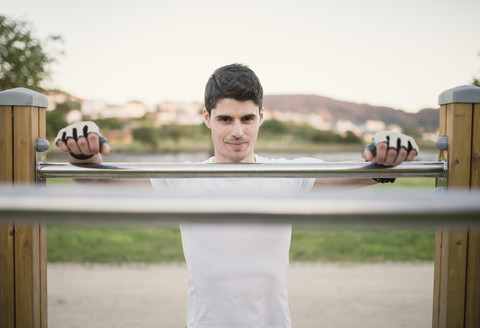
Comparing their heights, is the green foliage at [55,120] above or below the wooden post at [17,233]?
above

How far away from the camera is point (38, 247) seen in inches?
62.0

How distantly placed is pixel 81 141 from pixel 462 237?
127cm

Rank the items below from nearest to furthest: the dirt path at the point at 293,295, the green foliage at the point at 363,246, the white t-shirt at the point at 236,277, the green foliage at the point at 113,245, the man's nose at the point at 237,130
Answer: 1. the white t-shirt at the point at 236,277
2. the man's nose at the point at 237,130
3. the dirt path at the point at 293,295
4. the green foliage at the point at 113,245
5. the green foliage at the point at 363,246

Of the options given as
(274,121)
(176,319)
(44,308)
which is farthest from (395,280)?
(274,121)

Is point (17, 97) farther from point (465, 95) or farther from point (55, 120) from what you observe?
point (55, 120)

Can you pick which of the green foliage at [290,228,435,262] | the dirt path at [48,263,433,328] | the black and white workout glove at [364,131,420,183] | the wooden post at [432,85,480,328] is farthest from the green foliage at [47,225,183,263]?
the black and white workout glove at [364,131,420,183]

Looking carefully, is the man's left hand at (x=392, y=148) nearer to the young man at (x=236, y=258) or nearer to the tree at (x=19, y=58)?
the young man at (x=236, y=258)

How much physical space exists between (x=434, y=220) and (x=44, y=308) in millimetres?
1589

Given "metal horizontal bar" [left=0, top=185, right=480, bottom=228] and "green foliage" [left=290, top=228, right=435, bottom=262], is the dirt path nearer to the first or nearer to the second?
"green foliage" [left=290, top=228, right=435, bottom=262]

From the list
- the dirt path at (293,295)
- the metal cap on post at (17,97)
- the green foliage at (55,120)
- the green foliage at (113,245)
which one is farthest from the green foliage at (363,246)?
the green foliage at (55,120)

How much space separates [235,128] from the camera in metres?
1.80

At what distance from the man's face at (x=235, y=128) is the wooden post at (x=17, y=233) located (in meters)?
0.71

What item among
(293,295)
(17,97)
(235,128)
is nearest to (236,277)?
(235,128)

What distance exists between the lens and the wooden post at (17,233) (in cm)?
151
